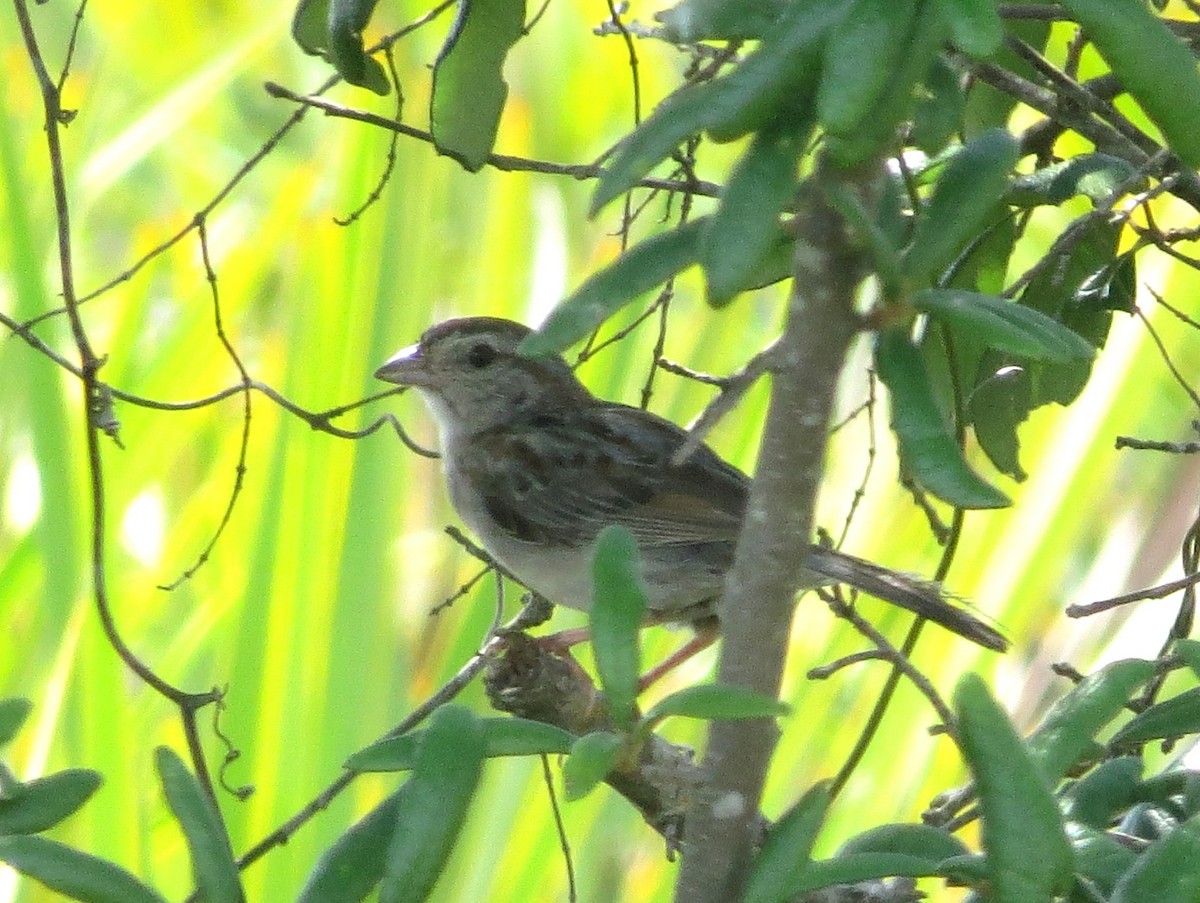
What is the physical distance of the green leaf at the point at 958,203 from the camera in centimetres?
121

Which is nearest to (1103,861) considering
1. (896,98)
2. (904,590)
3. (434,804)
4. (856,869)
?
(856,869)

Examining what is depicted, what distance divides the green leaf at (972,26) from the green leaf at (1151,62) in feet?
0.40

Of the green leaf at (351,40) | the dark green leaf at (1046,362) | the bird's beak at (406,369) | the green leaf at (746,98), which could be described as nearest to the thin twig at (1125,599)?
the dark green leaf at (1046,362)

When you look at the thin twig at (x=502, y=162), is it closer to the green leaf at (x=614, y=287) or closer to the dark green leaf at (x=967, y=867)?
the green leaf at (x=614, y=287)

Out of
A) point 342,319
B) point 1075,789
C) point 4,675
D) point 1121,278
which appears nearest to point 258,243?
point 342,319

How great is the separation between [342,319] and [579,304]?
275cm

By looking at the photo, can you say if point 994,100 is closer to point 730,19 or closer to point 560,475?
point 730,19

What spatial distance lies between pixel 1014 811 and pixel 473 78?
4.03 ft

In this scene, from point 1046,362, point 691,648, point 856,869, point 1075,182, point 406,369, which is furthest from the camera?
point 406,369

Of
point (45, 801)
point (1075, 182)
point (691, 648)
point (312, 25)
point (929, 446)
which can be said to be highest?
point (312, 25)

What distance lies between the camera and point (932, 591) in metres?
2.93

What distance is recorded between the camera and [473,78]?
2.09 meters

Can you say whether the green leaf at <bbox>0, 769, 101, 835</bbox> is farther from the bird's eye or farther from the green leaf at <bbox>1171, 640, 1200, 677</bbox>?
the bird's eye

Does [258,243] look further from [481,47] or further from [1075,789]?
[1075,789]
